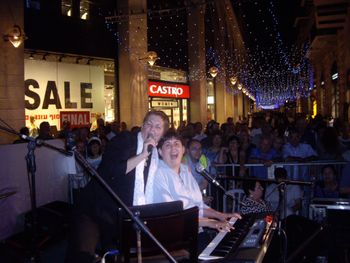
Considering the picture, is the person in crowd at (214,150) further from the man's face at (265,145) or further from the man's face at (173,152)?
the man's face at (173,152)

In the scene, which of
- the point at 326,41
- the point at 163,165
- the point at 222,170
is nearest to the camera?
the point at 163,165

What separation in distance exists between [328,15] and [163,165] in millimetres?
17989

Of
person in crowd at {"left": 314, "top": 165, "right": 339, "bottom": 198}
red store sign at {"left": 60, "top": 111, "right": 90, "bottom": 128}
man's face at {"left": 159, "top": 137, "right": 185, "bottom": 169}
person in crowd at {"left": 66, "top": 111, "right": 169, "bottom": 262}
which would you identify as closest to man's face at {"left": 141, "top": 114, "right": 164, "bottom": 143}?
person in crowd at {"left": 66, "top": 111, "right": 169, "bottom": 262}

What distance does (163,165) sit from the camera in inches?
165

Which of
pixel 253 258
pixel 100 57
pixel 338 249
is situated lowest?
pixel 338 249

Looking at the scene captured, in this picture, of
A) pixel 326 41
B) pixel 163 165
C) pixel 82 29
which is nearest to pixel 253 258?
pixel 163 165

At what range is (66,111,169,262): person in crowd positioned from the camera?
3623mm

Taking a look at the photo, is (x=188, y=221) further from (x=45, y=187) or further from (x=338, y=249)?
(x=45, y=187)

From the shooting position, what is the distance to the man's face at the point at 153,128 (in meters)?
3.85

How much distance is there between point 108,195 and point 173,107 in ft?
59.4

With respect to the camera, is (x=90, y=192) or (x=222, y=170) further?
(x=222, y=170)

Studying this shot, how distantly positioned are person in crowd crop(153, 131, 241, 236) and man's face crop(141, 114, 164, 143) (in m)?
0.33

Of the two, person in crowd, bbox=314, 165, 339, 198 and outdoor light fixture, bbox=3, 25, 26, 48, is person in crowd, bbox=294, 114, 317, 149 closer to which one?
person in crowd, bbox=314, 165, 339, 198

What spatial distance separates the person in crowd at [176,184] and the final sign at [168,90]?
47.6 feet
